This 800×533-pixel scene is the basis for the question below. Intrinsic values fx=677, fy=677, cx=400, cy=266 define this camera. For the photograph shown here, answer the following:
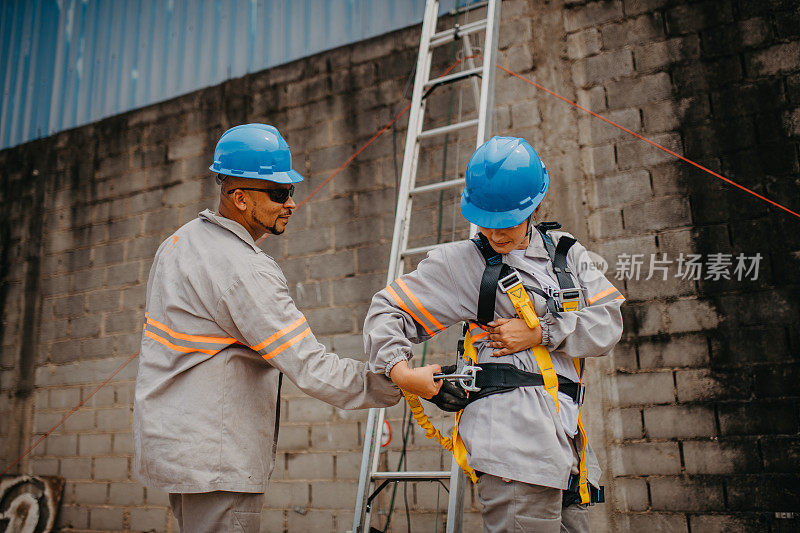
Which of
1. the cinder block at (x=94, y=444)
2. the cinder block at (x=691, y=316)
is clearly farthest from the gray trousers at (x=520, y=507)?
the cinder block at (x=94, y=444)

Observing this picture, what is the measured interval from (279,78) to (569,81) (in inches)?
83.8

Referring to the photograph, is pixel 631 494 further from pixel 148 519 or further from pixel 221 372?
pixel 148 519

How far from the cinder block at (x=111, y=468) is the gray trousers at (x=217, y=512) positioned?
3223mm

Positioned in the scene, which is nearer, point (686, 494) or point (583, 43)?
point (686, 494)

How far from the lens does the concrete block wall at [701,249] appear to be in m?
3.22

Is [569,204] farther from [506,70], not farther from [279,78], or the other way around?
[279,78]

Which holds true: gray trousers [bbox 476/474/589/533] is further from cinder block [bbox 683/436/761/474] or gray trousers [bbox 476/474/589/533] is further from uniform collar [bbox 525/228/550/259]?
cinder block [bbox 683/436/761/474]

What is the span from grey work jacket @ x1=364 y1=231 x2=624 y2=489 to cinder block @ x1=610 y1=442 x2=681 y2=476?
63.6 inches

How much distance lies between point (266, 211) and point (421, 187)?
4.14 ft

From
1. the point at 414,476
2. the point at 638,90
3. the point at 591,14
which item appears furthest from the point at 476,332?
the point at 591,14

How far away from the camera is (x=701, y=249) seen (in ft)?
11.3

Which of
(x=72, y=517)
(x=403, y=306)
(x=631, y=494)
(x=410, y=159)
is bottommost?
(x=72, y=517)

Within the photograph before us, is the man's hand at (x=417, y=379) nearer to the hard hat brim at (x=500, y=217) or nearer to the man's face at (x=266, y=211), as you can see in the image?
the hard hat brim at (x=500, y=217)

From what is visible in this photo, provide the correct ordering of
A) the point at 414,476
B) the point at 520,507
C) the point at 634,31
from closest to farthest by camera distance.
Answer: the point at 520,507 → the point at 414,476 → the point at 634,31
